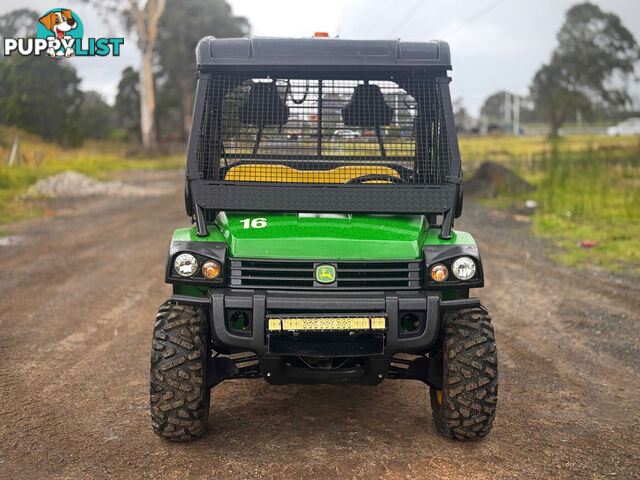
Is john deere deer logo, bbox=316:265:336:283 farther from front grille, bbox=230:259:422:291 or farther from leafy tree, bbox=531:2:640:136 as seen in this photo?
leafy tree, bbox=531:2:640:136

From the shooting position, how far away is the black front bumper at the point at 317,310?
177 inches

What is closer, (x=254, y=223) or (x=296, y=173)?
(x=254, y=223)

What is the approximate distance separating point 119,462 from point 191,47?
2261 inches

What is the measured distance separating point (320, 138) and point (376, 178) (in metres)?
0.46

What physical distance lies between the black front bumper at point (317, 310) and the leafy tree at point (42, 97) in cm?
2753

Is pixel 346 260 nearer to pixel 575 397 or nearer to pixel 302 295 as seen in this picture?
pixel 302 295

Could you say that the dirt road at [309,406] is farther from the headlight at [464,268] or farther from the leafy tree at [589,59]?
the leafy tree at [589,59]

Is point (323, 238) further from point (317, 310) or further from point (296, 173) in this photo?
point (296, 173)

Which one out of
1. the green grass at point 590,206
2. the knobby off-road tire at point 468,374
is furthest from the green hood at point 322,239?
the green grass at point 590,206

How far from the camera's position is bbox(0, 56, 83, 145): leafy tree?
101 feet

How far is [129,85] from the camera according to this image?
58.7m

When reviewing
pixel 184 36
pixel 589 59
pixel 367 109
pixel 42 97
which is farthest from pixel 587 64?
pixel 367 109

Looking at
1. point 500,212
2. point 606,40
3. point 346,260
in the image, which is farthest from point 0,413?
point 606,40

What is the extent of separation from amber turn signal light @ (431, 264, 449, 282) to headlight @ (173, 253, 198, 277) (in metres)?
1.33
